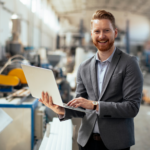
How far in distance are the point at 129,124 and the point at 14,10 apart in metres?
4.84

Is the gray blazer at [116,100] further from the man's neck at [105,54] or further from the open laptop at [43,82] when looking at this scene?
the open laptop at [43,82]

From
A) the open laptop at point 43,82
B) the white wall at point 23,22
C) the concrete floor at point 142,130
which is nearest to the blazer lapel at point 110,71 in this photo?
the open laptop at point 43,82

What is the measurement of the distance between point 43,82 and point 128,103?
49 cm

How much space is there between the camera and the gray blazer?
900mm

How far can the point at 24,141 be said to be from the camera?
5.99 feet

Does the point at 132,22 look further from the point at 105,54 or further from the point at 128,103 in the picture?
the point at 128,103

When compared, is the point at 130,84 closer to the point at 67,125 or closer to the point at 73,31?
the point at 67,125

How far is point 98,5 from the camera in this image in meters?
11.1

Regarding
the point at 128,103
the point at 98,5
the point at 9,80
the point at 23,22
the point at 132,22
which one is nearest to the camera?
the point at 128,103

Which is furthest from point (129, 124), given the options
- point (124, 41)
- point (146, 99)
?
point (124, 41)

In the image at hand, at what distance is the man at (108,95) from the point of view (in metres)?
0.90

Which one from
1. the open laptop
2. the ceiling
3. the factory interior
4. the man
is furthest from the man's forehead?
the ceiling

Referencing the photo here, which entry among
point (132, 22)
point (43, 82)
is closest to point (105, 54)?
point (43, 82)

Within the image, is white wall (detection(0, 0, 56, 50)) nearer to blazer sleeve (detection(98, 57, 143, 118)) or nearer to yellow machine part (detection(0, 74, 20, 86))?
yellow machine part (detection(0, 74, 20, 86))
